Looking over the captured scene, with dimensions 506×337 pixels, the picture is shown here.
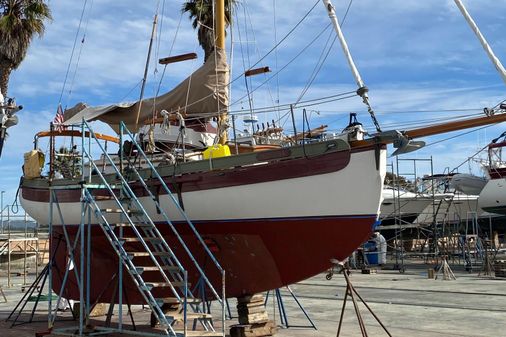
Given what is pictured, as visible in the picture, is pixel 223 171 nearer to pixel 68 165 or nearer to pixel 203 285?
pixel 203 285

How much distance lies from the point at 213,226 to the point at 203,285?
0.92 meters

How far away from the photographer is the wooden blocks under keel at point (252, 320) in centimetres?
999

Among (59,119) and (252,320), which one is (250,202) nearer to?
(252,320)

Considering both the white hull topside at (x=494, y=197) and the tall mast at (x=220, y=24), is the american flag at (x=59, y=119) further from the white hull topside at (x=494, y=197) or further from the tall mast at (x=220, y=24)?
the white hull topside at (x=494, y=197)

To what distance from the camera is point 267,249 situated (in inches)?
377

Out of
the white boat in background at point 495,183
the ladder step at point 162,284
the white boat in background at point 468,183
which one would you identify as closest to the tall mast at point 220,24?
the ladder step at point 162,284

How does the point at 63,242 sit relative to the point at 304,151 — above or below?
below

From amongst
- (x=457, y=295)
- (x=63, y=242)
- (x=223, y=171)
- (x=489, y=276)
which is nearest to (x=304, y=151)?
(x=223, y=171)

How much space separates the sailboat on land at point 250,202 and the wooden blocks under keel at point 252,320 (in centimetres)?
22

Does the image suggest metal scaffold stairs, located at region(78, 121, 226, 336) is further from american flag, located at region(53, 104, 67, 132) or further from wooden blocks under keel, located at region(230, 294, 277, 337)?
american flag, located at region(53, 104, 67, 132)

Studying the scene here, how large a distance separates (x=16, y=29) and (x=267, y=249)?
1983cm

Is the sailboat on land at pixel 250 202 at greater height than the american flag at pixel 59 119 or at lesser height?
lesser

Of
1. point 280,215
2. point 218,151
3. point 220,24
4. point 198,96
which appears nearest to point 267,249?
point 280,215

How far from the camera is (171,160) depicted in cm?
1102
